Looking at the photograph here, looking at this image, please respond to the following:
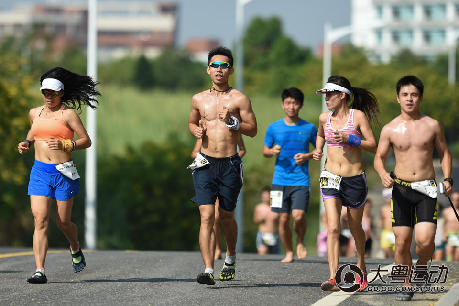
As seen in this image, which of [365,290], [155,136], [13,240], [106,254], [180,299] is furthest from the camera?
[155,136]

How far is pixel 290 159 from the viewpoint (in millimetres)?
13273

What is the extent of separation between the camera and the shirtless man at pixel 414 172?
8.94m

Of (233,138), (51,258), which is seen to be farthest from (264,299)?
(51,258)

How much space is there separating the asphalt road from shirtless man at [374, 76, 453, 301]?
2.00 feet

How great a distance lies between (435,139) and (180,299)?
8.85 ft

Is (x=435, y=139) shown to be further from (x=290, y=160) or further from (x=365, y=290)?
(x=290, y=160)

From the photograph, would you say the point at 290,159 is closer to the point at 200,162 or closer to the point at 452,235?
the point at 200,162

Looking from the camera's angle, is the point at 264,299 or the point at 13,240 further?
the point at 13,240

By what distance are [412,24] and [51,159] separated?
5714 inches

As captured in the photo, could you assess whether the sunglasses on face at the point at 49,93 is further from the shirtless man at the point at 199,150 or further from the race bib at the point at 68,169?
the shirtless man at the point at 199,150

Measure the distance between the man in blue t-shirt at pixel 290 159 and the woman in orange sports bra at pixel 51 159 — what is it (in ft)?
11.8

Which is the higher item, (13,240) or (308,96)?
(308,96)

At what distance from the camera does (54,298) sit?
29.8ft
